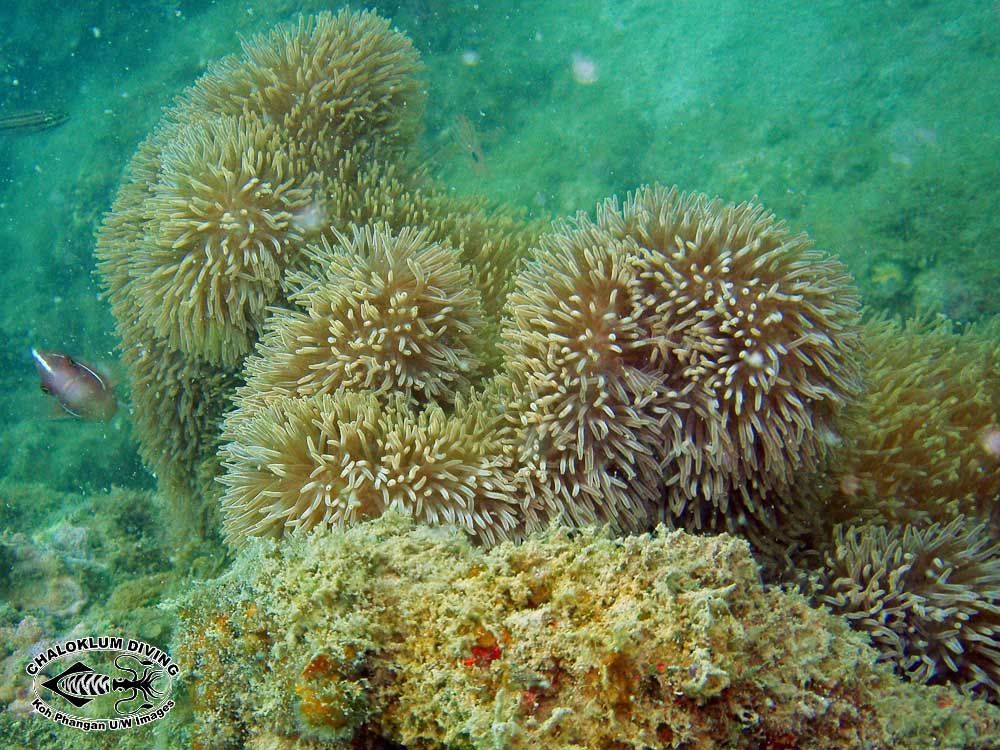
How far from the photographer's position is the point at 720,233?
2.70 meters

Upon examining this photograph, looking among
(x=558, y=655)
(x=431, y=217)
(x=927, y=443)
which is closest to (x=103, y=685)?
(x=558, y=655)

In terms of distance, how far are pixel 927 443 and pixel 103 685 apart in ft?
13.4

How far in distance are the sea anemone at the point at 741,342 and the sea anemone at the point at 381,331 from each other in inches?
34.3

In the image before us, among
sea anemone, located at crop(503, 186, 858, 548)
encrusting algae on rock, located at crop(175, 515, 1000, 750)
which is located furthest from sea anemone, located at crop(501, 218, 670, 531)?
encrusting algae on rock, located at crop(175, 515, 1000, 750)

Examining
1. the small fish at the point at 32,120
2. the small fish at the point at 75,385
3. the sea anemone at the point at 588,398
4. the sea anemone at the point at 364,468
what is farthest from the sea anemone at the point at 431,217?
the small fish at the point at 32,120

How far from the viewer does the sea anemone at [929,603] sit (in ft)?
8.23

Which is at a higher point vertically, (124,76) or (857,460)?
(124,76)

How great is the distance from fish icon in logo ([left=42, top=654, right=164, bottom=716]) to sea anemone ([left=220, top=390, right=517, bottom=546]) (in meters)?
0.61

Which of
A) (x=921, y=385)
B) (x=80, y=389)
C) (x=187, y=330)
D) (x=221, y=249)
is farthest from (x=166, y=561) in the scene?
(x=921, y=385)

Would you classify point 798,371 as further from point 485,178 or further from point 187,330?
point 485,178

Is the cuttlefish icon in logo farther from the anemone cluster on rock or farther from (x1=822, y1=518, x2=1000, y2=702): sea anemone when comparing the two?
(x1=822, y1=518, x2=1000, y2=702): sea anemone

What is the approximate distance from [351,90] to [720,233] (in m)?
2.63

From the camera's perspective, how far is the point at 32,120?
1066cm

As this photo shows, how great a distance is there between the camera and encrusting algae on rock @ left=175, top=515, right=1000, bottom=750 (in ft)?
5.26
